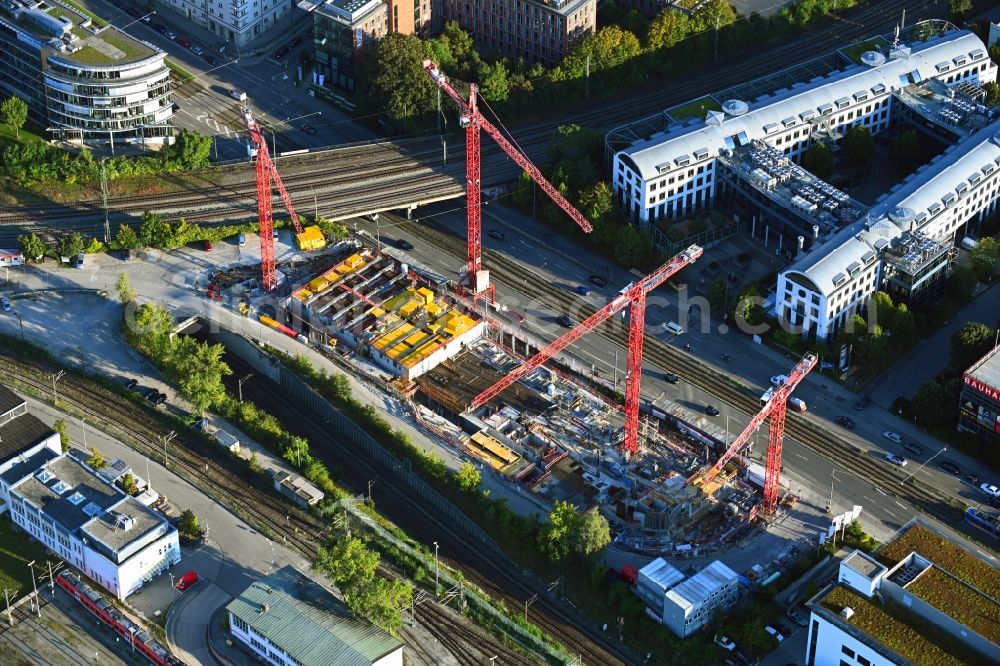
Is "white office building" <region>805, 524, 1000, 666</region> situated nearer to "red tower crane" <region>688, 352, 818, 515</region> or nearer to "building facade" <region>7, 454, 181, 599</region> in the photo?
"red tower crane" <region>688, 352, 818, 515</region>

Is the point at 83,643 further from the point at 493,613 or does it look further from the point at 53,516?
the point at 493,613

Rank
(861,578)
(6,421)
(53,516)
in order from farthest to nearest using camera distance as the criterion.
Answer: (6,421) → (53,516) → (861,578)

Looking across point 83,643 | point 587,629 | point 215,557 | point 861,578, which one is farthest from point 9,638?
point 861,578

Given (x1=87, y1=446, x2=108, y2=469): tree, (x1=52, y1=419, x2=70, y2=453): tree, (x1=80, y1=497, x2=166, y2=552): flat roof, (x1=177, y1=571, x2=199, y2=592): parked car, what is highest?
(x1=80, y1=497, x2=166, y2=552): flat roof

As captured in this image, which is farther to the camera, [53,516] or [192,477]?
[192,477]

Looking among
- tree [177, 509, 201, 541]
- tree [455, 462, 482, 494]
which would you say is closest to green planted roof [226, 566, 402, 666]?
tree [177, 509, 201, 541]

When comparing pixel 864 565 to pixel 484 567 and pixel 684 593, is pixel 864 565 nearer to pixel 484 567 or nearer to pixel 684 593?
pixel 684 593

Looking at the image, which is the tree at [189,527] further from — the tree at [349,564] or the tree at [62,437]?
the tree at [62,437]

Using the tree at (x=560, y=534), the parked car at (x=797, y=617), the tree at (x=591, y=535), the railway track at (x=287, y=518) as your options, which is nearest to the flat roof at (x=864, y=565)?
the parked car at (x=797, y=617)
